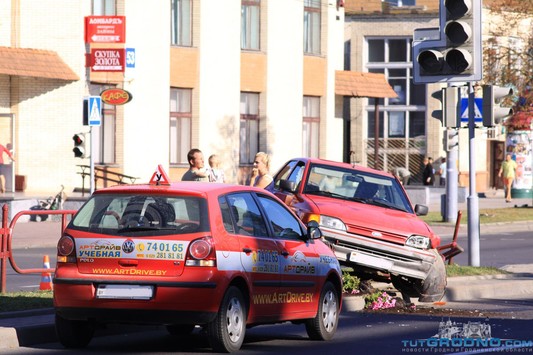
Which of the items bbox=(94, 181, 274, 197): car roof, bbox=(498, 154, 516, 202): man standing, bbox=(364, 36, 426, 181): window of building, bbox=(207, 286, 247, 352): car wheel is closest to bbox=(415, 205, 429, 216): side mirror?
bbox=(94, 181, 274, 197): car roof

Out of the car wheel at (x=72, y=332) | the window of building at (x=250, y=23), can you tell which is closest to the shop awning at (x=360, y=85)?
the window of building at (x=250, y=23)

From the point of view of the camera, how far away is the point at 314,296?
1293cm

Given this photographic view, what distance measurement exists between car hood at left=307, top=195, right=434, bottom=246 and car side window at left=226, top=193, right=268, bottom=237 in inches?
141

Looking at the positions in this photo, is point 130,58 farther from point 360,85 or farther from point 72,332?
point 72,332

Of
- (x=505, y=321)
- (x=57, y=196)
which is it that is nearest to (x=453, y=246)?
(x=505, y=321)

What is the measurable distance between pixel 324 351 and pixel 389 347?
0.68 m

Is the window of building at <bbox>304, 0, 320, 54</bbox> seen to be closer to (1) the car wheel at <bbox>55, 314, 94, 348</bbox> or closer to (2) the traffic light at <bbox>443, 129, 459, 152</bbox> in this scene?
(2) the traffic light at <bbox>443, 129, 459, 152</bbox>

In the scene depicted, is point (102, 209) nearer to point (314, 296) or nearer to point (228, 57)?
point (314, 296)

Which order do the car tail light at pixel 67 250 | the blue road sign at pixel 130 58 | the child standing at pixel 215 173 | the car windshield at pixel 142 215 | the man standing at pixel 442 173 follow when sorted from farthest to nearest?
the man standing at pixel 442 173
the blue road sign at pixel 130 58
the child standing at pixel 215 173
the car tail light at pixel 67 250
the car windshield at pixel 142 215

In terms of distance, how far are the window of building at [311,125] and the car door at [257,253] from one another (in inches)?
1395

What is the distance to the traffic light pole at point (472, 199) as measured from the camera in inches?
A: 763

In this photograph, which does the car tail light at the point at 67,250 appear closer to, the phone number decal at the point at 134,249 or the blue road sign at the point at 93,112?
the phone number decal at the point at 134,249

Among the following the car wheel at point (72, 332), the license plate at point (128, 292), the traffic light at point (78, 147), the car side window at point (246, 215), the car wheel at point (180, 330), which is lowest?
the car wheel at point (180, 330)

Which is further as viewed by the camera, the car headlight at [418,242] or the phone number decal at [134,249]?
the car headlight at [418,242]
